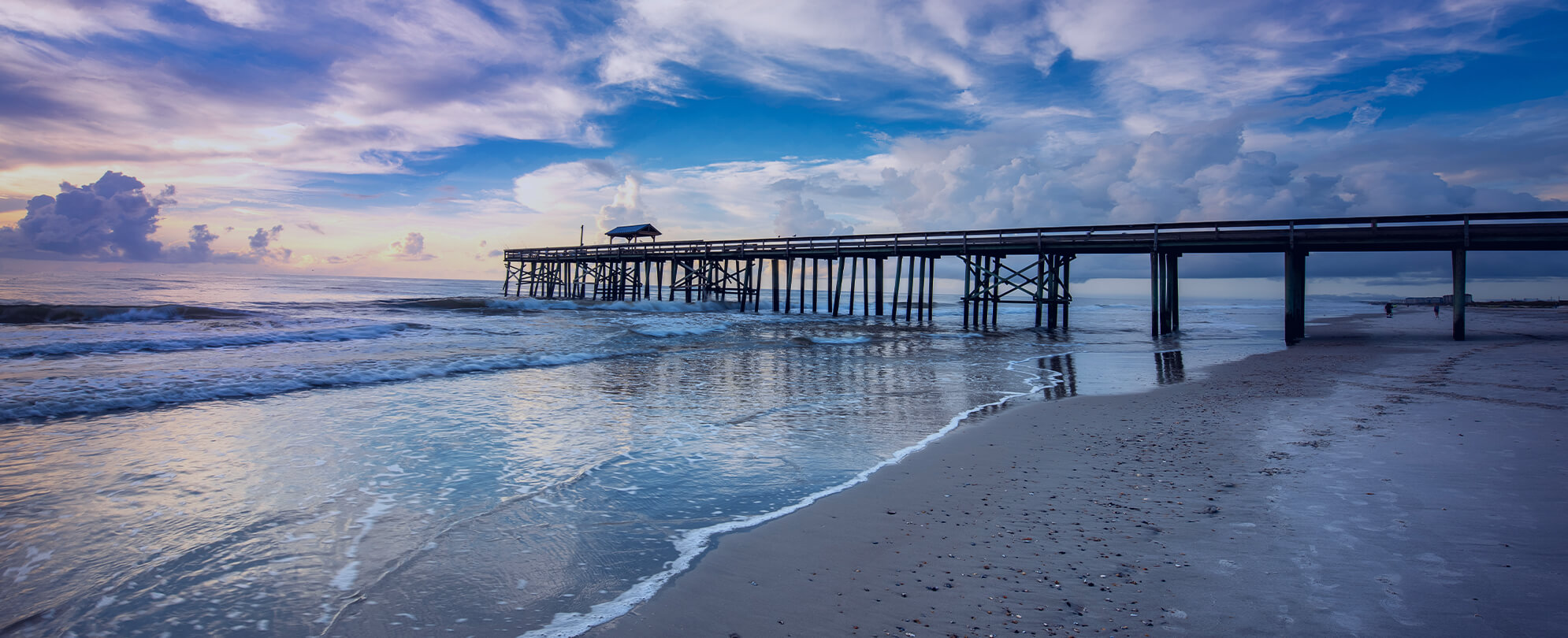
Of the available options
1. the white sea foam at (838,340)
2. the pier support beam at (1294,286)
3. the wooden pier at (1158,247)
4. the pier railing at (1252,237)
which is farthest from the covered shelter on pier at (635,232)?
the pier support beam at (1294,286)

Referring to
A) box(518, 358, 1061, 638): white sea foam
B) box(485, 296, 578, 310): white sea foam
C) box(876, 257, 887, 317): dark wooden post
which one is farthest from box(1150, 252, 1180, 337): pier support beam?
box(485, 296, 578, 310): white sea foam

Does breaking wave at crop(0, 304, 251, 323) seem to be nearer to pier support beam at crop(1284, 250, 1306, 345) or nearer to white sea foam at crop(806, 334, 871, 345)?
white sea foam at crop(806, 334, 871, 345)

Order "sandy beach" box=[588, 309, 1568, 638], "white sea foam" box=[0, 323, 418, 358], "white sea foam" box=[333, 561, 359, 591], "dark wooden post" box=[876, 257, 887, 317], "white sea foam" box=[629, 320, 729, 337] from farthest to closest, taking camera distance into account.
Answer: "dark wooden post" box=[876, 257, 887, 317], "white sea foam" box=[629, 320, 729, 337], "white sea foam" box=[0, 323, 418, 358], "white sea foam" box=[333, 561, 359, 591], "sandy beach" box=[588, 309, 1568, 638]

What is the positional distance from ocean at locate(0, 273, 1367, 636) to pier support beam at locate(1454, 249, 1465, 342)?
821cm

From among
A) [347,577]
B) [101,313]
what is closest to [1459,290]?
[347,577]

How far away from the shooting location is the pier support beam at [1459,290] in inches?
674

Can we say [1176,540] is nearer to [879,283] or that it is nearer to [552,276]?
[879,283]

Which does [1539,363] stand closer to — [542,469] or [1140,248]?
[1140,248]

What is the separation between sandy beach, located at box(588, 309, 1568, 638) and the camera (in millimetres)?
2705

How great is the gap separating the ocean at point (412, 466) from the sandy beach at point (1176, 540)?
0.58m

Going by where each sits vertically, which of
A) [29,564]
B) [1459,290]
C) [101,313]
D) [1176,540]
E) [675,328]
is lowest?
[29,564]

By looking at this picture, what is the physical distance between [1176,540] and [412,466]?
592cm

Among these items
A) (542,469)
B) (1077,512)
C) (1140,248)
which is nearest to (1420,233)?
(1140,248)

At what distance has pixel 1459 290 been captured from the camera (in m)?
17.3
